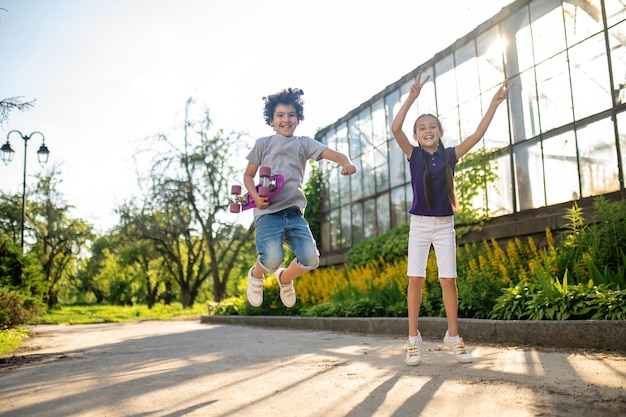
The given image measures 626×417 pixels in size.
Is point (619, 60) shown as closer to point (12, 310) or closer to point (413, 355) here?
point (413, 355)

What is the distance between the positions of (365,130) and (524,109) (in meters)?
7.19

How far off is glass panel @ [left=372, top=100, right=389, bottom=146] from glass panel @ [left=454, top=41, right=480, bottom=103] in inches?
144

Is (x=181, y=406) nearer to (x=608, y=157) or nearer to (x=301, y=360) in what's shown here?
(x=301, y=360)

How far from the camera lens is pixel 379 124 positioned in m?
18.3

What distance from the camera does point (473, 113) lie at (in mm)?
14094

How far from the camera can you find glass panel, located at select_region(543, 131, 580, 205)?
11.2 m

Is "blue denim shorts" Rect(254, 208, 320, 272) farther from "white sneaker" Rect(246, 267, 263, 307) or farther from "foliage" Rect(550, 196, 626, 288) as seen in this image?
"foliage" Rect(550, 196, 626, 288)

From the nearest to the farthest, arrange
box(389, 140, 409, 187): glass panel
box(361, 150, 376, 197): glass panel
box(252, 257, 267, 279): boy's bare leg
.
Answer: box(252, 257, 267, 279): boy's bare leg → box(389, 140, 409, 187): glass panel → box(361, 150, 376, 197): glass panel

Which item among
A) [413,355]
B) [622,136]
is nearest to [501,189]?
[622,136]

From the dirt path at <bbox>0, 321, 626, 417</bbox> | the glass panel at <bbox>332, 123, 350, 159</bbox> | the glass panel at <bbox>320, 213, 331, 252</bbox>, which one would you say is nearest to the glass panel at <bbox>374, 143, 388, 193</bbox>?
the glass panel at <bbox>332, 123, 350, 159</bbox>

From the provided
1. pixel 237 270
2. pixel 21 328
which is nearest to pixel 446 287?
pixel 21 328

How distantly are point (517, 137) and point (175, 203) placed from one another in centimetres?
1982

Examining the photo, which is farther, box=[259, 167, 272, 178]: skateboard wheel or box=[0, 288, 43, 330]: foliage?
box=[0, 288, 43, 330]: foliage

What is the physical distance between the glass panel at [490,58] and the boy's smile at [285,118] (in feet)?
31.4
